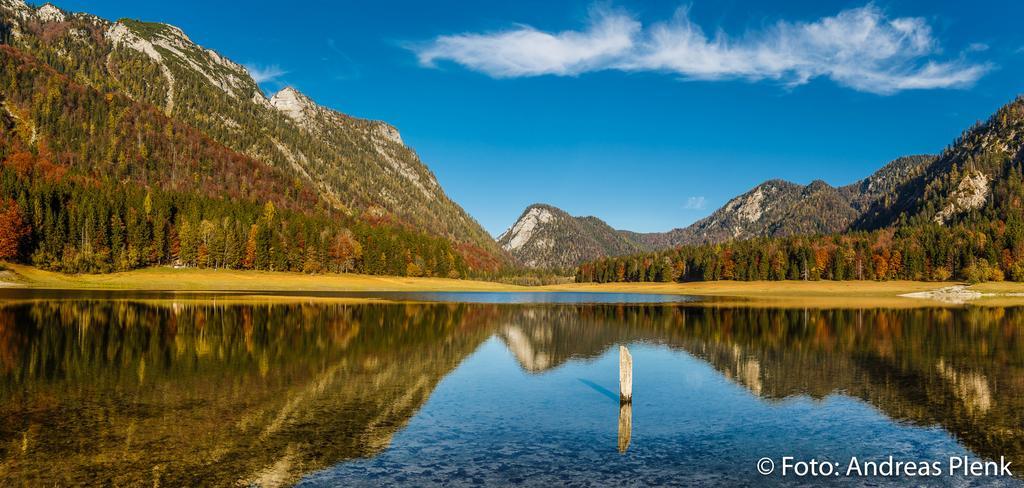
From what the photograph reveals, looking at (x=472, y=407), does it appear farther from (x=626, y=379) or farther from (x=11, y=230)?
(x=11, y=230)

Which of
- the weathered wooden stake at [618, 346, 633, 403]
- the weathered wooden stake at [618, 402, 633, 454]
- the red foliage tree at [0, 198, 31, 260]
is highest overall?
the red foliage tree at [0, 198, 31, 260]

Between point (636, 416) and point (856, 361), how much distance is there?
18.5 metres

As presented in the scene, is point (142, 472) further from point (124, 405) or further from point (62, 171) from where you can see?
point (62, 171)

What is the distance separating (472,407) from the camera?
20.7m

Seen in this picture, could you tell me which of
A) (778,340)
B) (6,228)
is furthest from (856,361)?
(6,228)

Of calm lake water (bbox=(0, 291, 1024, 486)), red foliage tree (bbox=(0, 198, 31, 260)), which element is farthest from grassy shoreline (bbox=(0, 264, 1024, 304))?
calm lake water (bbox=(0, 291, 1024, 486))

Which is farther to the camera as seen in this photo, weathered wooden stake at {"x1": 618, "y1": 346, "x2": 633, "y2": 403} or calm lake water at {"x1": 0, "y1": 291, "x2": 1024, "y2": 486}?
weathered wooden stake at {"x1": 618, "y1": 346, "x2": 633, "y2": 403}

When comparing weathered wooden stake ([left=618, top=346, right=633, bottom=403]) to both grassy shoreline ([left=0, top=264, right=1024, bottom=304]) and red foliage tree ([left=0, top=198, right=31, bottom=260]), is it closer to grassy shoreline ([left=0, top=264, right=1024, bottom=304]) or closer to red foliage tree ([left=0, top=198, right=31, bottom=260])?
grassy shoreline ([left=0, top=264, right=1024, bottom=304])

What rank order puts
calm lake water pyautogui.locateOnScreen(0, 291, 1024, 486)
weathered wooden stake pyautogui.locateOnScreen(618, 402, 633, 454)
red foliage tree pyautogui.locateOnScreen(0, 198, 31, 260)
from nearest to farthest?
calm lake water pyautogui.locateOnScreen(0, 291, 1024, 486) < weathered wooden stake pyautogui.locateOnScreen(618, 402, 633, 454) < red foliage tree pyautogui.locateOnScreen(0, 198, 31, 260)

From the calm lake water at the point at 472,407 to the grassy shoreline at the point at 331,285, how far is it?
69.9 m

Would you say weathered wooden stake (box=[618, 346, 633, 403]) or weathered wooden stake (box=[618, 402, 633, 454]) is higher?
weathered wooden stake (box=[618, 346, 633, 403])

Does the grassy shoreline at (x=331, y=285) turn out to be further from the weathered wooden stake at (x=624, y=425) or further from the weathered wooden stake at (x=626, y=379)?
the weathered wooden stake at (x=624, y=425)

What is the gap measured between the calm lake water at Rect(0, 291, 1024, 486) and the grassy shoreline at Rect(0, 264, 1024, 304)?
69859mm

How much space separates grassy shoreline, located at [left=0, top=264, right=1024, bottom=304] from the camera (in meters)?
101
